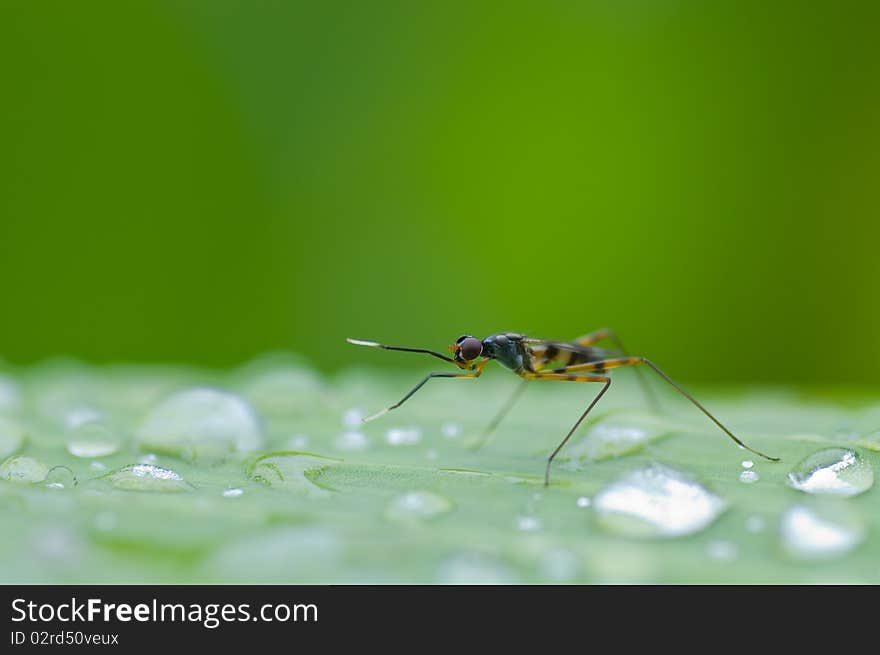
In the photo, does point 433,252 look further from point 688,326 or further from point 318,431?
point 318,431

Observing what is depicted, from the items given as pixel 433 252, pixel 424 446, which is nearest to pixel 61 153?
pixel 433 252

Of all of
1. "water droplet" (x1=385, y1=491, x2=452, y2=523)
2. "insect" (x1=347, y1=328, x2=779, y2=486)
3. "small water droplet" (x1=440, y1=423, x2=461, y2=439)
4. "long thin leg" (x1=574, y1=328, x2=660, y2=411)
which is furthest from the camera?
"long thin leg" (x1=574, y1=328, x2=660, y2=411)

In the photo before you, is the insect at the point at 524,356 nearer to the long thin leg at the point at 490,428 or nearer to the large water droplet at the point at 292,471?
the long thin leg at the point at 490,428

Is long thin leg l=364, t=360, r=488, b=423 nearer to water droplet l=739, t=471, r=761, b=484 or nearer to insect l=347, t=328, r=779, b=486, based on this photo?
insect l=347, t=328, r=779, b=486

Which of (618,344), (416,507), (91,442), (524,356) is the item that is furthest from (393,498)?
(618,344)

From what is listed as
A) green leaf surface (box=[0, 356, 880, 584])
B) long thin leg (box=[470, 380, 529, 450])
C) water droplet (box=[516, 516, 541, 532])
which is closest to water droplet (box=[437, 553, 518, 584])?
green leaf surface (box=[0, 356, 880, 584])
